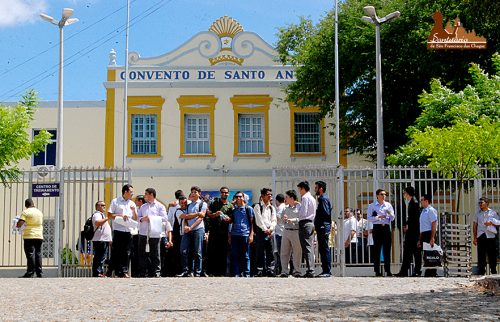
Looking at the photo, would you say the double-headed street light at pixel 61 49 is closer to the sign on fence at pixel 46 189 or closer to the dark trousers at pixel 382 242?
the sign on fence at pixel 46 189

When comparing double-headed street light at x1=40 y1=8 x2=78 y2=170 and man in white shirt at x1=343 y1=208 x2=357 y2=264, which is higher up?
double-headed street light at x1=40 y1=8 x2=78 y2=170

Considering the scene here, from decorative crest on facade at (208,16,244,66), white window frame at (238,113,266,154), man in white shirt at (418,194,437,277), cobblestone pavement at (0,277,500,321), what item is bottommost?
cobblestone pavement at (0,277,500,321)

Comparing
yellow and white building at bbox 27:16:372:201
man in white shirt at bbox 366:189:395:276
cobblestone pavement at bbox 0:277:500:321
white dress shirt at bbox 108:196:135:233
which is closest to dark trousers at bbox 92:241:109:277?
white dress shirt at bbox 108:196:135:233

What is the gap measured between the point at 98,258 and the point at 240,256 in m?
2.79

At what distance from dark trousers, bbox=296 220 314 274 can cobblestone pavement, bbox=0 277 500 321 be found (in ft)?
5.21

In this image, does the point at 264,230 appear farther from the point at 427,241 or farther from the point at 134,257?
the point at 427,241

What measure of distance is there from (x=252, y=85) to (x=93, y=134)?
7011 mm

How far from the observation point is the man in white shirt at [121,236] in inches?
659

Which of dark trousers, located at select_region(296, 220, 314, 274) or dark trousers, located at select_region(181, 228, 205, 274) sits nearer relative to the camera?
dark trousers, located at select_region(296, 220, 314, 274)

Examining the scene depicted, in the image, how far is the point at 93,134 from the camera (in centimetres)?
3684

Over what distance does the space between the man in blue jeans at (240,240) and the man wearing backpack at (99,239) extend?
2.49 m

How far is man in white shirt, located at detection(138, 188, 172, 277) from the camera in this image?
16797 mm

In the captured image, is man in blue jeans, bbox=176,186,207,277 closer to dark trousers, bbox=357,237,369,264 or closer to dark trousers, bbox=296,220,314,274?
dark trousers, bbox=296,220,314,274

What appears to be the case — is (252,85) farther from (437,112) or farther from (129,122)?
(437,112)
